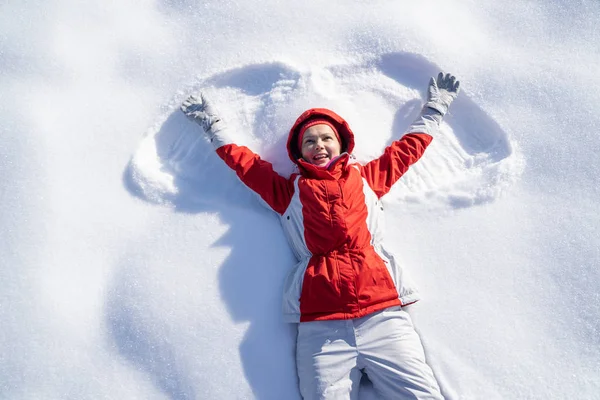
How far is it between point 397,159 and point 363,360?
1.03 meters

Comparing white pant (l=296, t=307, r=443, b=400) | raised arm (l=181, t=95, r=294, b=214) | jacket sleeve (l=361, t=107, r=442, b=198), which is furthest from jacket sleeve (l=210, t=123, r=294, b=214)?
white pant (l=296, t=307, r=443, b=400)

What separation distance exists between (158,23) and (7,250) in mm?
1519

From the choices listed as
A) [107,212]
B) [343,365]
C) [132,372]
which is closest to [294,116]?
[107,212]

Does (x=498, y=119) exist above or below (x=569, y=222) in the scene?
above

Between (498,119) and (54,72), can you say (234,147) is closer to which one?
(54,72)

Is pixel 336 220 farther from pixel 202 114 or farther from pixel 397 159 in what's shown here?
pixel 202 114

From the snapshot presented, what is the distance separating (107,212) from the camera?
240cm

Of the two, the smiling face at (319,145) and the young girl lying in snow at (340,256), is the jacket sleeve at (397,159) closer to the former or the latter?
the young girl lying in snow at (340,256)

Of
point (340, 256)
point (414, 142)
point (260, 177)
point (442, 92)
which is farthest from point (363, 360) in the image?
point (442, 92)

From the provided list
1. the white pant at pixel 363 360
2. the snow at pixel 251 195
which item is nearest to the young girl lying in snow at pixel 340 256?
the white pant at pixel 363 360

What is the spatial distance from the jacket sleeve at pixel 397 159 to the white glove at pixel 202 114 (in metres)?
0.84

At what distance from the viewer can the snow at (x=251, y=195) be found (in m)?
2.21

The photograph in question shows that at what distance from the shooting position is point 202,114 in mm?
2492

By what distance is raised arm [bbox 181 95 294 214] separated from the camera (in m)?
2.36
